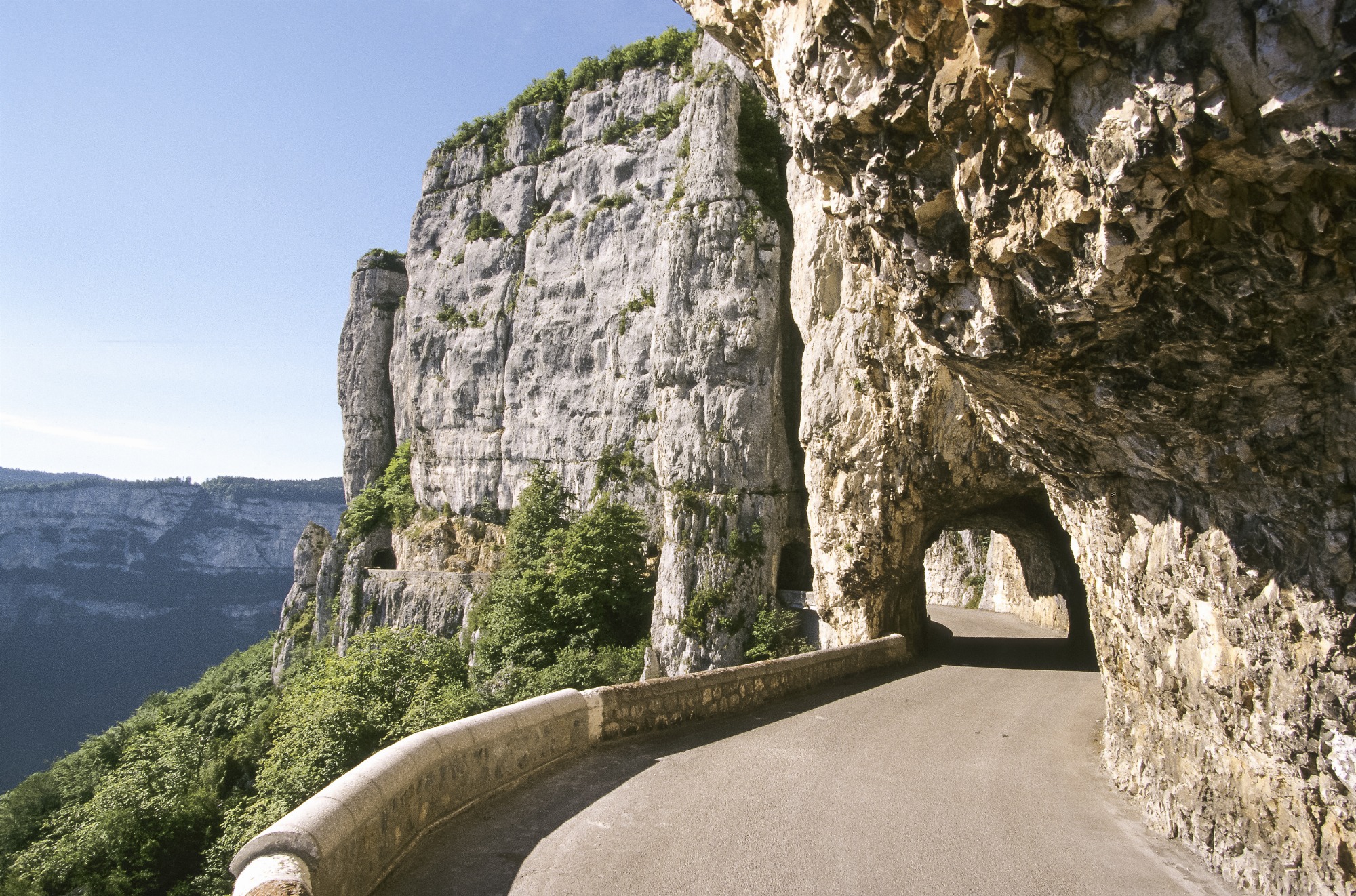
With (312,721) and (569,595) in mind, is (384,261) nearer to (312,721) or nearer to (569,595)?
(569,595)

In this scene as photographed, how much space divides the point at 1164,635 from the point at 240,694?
4619 centimetres

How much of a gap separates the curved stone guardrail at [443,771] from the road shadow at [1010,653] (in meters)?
6.79

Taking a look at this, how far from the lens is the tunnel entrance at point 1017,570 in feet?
61.7

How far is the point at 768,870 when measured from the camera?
16.0ft

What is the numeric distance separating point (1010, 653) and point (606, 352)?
2345cm

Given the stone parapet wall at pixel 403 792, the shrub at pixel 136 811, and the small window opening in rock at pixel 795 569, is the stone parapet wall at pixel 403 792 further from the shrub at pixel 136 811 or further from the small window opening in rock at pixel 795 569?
the small window opening in rock at pixel 795 569

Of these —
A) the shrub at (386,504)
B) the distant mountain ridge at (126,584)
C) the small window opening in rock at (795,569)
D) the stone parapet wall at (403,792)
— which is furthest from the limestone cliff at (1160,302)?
the distant mountain ridge at (126,584)

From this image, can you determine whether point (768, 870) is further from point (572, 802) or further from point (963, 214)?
point (963, 214)

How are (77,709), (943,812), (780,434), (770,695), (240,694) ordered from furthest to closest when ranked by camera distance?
(77,709)
(240,694)
(780,434)
(770,695)
(943,812)

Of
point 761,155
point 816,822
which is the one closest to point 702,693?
point 816,822

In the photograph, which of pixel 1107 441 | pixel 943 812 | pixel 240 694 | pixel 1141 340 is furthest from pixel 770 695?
pixel 240 694

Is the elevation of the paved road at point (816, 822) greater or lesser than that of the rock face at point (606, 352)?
lesser

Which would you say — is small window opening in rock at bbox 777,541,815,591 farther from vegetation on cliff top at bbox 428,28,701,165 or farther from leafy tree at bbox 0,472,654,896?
vegetation on cliff top at bbox 428,28,701,165

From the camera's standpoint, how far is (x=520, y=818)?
5.50 meters
